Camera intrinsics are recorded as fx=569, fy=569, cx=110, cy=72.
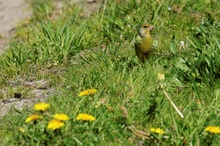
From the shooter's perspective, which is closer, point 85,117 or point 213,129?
point 213,129

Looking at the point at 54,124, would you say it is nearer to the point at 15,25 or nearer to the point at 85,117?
the point at 85,117

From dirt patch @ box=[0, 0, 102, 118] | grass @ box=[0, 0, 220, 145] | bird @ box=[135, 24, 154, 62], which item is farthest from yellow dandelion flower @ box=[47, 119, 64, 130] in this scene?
bird @ box=[135, 24, 154, 62]

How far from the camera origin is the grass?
3502 millimetres

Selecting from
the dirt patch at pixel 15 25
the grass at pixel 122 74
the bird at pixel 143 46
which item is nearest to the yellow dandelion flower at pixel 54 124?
the grass at pixel 122 74

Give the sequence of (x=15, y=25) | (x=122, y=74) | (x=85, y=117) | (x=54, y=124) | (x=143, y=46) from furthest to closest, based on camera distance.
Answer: (x=15, y=25), (x=143, y=46), (x=122, y=74), (x=85, y=117), (x=54, y=124)

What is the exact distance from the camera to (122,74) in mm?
4395

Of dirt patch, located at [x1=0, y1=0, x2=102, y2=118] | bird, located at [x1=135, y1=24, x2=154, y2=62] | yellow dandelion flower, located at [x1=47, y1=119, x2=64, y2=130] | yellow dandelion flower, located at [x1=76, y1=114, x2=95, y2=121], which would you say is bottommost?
dirt patch, located at [x1=0, y1=0, x2=102, y2=118]

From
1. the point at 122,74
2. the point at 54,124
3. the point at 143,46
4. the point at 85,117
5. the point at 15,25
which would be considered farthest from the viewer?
the point at 15,25

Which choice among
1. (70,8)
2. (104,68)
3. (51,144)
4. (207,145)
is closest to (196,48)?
(104,68)

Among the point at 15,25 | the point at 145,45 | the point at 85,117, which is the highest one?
the point at 85,117

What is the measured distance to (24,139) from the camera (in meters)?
3.46

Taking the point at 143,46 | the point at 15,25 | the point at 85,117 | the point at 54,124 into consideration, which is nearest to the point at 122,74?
the point at 143,46

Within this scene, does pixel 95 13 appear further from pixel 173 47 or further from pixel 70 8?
pixel 173 47

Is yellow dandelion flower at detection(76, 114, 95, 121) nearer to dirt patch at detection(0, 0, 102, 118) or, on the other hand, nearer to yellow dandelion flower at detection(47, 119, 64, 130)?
yellow dandelion flower at detection(47, 119, 64, 130)
